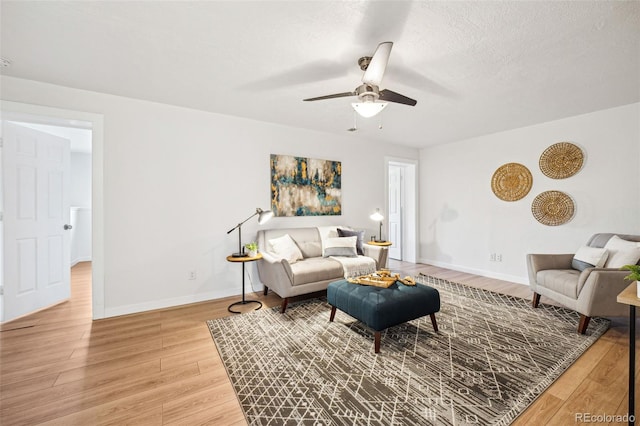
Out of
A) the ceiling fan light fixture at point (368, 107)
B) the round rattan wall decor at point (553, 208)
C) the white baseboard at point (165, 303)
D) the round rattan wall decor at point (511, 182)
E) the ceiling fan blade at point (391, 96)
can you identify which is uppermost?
the ceiling fan blade at point (391, 96)

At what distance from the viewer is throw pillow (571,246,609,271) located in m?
2.82

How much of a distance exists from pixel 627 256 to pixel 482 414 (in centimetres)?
244

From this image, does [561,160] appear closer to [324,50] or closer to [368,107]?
[368,107]

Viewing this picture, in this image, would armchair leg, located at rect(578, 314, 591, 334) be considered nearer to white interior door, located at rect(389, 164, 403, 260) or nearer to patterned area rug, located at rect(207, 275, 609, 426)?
patterned area rug, located at rect(207, 275, 609, 426)

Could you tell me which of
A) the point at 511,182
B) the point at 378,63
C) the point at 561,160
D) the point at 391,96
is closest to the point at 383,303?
the point at 391,96

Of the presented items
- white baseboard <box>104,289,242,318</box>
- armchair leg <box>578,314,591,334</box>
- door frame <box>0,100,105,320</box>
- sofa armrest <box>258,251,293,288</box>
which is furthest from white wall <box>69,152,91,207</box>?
armchair leg <box>578,314,591,334</box>

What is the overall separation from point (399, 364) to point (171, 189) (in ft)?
10.5

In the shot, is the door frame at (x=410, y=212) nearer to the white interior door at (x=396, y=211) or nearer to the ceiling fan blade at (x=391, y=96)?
the white interior door at (x=396, y=211)

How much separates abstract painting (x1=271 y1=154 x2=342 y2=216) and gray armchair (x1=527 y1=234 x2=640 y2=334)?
2.91 metres

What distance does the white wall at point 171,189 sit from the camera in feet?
9.88

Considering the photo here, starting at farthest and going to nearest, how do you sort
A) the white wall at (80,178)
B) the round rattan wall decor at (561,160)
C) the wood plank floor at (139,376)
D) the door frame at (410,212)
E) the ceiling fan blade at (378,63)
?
the white wall at (80,178) → the door frame at (410,212) → the round rattan wall decor at (561,160) → the ceiling fan blade at (378,63) → the wood plank floor at (139,376)

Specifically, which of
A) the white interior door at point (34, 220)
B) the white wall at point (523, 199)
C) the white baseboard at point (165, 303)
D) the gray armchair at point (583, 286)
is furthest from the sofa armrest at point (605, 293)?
the white interior door at point (34, 220)

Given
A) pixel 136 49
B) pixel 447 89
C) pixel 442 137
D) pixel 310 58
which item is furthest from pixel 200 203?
pixel 442 137

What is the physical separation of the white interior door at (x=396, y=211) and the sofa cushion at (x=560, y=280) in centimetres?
314
